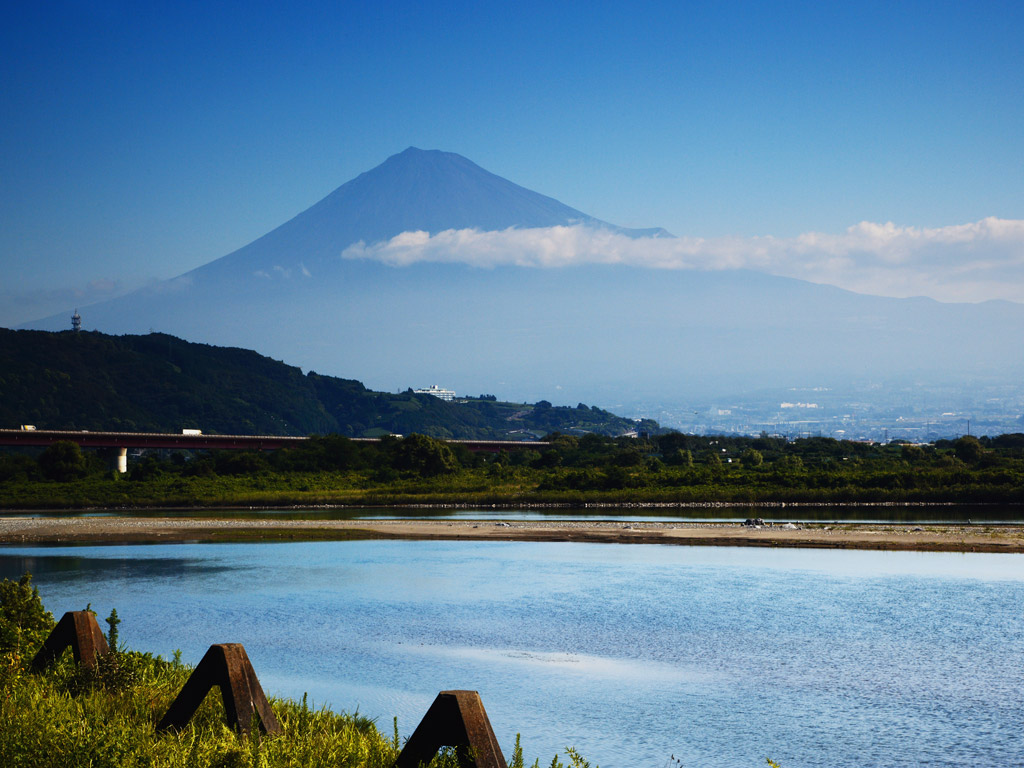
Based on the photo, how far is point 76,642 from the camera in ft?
36.1

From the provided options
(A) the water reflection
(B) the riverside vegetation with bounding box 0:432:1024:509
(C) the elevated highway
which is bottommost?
(A) the water reflection

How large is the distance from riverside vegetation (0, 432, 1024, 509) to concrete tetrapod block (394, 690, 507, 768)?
55.3 meters

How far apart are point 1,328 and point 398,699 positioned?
169735 mm

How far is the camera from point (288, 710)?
11.2 meters

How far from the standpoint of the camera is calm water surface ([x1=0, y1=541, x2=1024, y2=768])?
52.0 feet

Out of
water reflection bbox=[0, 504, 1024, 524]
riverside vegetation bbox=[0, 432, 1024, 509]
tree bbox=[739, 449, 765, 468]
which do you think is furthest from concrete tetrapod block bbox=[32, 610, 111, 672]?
tree bbox=[739, 449, 765, 468]

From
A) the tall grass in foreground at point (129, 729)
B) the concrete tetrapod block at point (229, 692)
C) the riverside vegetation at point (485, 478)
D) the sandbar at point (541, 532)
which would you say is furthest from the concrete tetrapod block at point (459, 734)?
the riverside vegetation at point (485, 478)

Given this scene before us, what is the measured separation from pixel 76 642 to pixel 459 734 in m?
5.76

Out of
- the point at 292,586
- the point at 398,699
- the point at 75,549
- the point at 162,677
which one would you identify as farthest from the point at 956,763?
the point at 75,549

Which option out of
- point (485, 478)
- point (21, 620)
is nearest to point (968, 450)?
point (485, 478)

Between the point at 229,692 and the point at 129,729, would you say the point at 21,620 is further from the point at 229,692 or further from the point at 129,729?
the point at 229,692

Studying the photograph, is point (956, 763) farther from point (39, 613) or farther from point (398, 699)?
point (39, 613)

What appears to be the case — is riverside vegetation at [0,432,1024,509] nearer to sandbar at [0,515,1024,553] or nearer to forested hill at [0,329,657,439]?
sandbar at [0,515,1024,553]

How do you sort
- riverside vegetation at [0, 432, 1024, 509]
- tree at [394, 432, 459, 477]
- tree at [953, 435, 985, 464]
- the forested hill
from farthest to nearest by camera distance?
the forested hill → tree at [394, 432, 459, 477] → tree at [953, 435, 985, 464] → riverside vegetation at [0, 432, 1024, 509]
